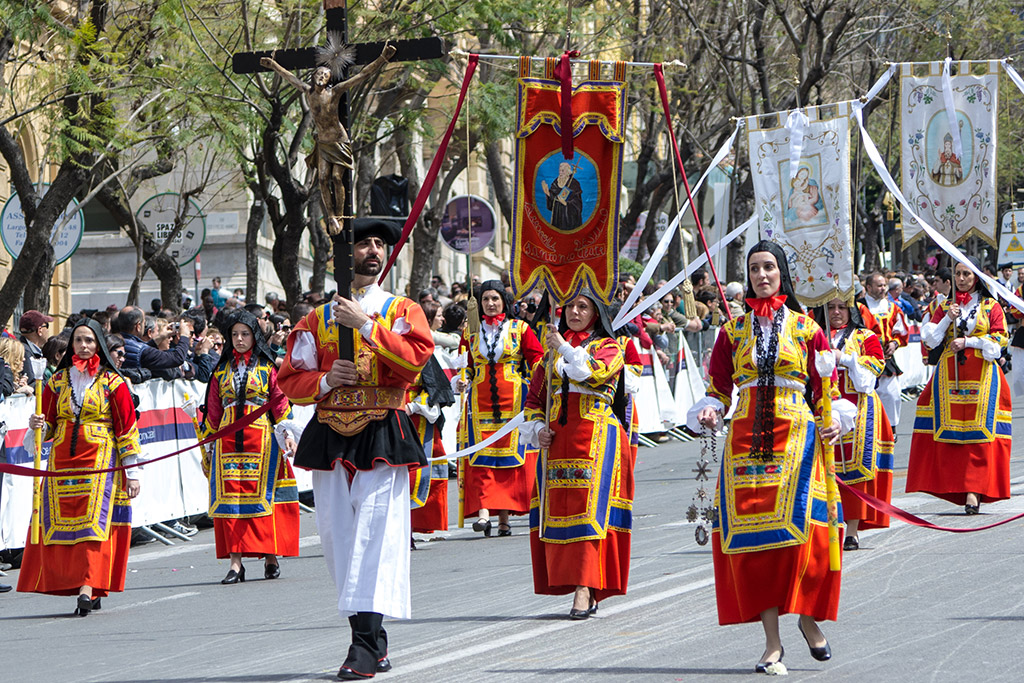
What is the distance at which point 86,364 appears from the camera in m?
10.1

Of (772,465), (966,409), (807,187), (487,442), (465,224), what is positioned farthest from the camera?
(465,224)

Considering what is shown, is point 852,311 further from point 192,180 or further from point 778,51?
point 192,180

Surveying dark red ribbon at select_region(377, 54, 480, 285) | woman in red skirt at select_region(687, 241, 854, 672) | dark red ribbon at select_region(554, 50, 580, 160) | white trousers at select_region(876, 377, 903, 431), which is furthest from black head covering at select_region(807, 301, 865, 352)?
white trousers at select_region(876, 377, 903, 431)

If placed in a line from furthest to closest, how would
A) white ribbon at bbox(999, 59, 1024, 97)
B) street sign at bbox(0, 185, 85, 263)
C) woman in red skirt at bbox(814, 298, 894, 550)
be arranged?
street sign at bbox(0, 185, 85, 263) < white ribbon at bbox(999, 59, 1024, 97) < woman in red skirt at bbox(814, 298, 894, 550)

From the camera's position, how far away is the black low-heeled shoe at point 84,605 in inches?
393

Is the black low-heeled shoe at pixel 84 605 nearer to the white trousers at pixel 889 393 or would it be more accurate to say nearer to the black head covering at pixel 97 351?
the black head covering at pixel 97 351

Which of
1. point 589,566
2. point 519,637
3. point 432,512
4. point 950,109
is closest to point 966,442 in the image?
point 950,109

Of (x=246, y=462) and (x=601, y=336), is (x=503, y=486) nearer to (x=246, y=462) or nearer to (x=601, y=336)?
(x=246, y=462)

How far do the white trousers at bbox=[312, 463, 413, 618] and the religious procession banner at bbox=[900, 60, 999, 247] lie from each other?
245 inches

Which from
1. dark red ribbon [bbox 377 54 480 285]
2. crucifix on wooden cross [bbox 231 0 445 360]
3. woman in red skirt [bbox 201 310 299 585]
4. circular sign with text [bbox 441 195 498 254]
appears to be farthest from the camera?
circular sign with text [bbox 441 195 498 254]

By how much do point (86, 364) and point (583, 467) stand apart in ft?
11.3

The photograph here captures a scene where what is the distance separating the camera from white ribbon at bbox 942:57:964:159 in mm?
12117

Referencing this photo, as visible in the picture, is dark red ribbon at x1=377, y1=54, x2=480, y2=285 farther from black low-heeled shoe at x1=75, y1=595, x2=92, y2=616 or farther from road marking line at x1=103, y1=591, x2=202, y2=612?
road marking line at x1=103, y1=591, x2=202, y2=612

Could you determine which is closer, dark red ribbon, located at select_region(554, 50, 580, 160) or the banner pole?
dark red ribbon, located at select_region(554, 50, 580, 160)
